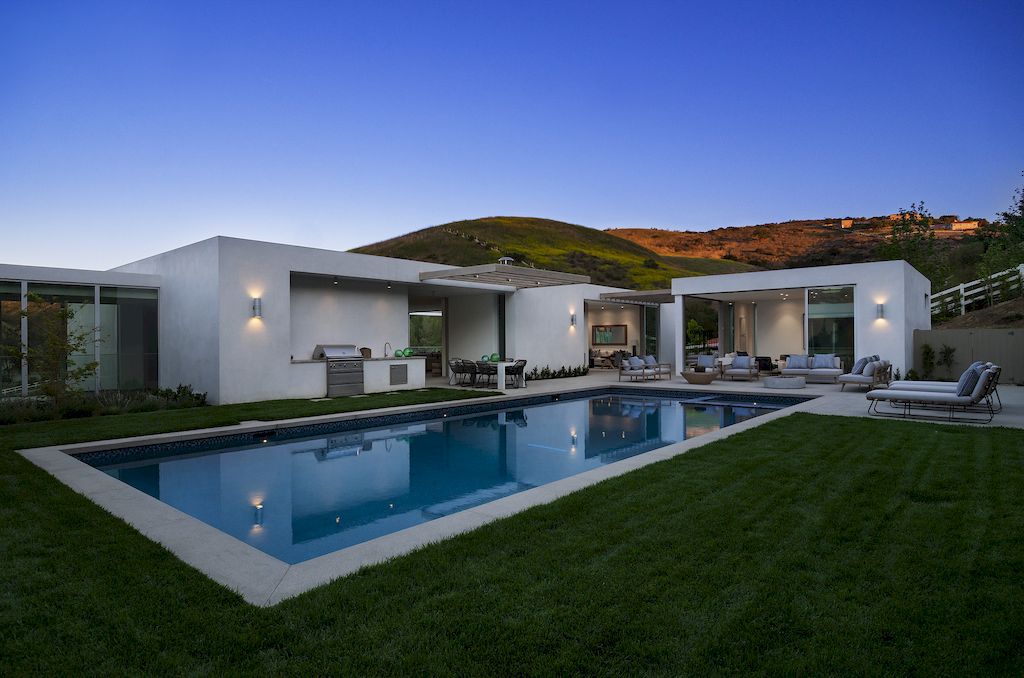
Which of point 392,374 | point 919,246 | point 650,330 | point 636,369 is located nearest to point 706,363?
point 636,369

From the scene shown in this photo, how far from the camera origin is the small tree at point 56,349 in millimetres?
9789

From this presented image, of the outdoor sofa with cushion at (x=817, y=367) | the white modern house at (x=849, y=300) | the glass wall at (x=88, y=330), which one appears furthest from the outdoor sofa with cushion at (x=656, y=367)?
the glass wall at (x=88, y=330)

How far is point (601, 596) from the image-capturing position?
2.79m

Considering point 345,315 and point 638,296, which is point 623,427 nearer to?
point 345,315

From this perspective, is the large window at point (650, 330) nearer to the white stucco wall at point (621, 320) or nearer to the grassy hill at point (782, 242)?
the white stucco wall at point (621, 320)

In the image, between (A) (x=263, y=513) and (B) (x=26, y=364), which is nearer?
(A) (x=263, y=513)

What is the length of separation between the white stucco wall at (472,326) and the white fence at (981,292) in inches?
712

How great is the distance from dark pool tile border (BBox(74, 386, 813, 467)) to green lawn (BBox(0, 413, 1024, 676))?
2.81 meters

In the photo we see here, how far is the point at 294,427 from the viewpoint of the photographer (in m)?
8.84

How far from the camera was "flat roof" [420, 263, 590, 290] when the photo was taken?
13094 mm

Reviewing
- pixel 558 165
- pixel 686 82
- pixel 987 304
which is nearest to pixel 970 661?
pixel 686 82

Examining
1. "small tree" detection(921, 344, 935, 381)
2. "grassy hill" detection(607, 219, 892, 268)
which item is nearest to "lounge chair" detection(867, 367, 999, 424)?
"small tree" detection(921, 344, 935, 381)

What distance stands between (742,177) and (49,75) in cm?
2667

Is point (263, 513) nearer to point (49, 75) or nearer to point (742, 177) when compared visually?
point (49, 75)
